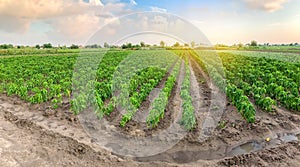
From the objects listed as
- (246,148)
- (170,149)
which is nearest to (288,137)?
(246,148)

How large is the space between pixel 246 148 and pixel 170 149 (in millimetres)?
1955

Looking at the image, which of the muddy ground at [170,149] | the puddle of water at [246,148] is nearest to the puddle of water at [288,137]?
the muddy ground at [170,149]

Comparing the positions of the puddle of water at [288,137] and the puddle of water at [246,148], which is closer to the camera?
the puddle of water at [246,148]

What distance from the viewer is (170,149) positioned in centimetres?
623

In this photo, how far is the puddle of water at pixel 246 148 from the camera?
6.11 metres

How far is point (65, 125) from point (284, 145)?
6.22 metres

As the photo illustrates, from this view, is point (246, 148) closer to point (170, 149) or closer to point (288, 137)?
point (288, 137)

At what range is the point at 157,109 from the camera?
8.00 m

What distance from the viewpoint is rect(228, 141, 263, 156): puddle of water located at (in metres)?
6.11

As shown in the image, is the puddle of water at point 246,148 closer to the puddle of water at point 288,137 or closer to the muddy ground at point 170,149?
the muddy ground at point 170,149

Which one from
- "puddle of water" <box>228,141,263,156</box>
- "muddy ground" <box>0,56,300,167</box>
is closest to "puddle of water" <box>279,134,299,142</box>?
"muddy ground" <box>0,56,300,167</box>

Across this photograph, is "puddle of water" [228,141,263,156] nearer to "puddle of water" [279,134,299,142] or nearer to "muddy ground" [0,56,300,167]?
"muddy ground" [0,56,300,167]

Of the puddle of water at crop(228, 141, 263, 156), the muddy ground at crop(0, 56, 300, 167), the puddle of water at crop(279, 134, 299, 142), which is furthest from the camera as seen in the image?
the puddle of water at crop(279, 134, 299, 142)

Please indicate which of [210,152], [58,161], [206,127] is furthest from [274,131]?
[58,161]
